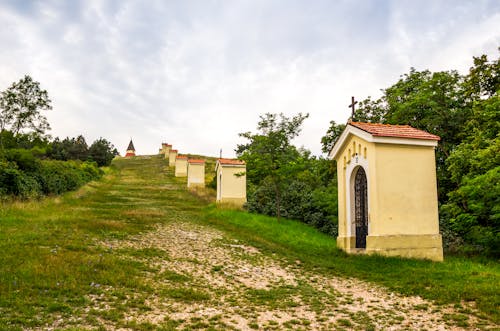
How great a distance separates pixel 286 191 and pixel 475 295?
14416 millimetres

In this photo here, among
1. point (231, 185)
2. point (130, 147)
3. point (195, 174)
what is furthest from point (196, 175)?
point (130, 147)

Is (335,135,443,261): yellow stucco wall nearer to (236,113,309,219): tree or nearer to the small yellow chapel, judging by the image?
the small yellow chapel

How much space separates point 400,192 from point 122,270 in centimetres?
799

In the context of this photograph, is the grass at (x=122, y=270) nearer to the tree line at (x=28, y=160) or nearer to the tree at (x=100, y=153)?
the tree line at (x=28, y=160)

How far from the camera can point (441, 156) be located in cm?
1775

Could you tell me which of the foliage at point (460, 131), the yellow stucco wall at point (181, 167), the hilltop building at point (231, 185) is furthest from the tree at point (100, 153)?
the foliage at point (460, 131)

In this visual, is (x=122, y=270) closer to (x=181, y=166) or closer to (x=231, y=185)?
(x=231, y=185)

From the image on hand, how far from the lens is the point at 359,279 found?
9.29 meters

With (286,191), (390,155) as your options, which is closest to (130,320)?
(390,155)

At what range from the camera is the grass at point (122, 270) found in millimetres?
5914

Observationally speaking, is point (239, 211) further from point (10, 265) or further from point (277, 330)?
point (277, 330)

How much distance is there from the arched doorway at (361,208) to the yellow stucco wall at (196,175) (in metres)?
24.7

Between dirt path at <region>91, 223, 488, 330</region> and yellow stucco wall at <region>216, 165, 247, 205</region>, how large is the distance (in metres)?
13.7

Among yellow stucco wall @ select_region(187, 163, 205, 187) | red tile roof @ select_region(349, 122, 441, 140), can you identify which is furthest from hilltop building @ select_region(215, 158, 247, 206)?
red tile roof @ select_region(349, 122, 441, 140)
